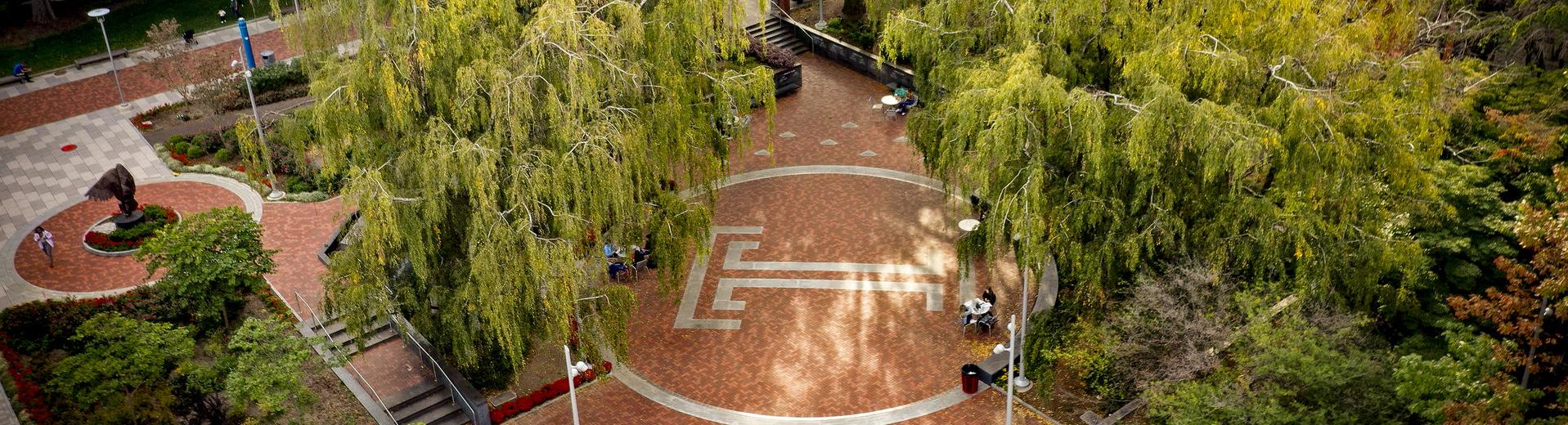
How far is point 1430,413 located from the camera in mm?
19891

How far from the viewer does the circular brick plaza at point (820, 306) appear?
2641 centimetres

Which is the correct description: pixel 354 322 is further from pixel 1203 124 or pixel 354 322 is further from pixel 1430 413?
pixel 1430 413

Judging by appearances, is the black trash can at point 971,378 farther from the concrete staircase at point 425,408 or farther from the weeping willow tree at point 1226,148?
the concrete staircase at point 425,408

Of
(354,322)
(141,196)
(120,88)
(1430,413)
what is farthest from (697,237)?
(120,88)

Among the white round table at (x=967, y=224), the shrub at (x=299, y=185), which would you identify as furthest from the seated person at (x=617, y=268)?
the shrub at (x=299, y=185)

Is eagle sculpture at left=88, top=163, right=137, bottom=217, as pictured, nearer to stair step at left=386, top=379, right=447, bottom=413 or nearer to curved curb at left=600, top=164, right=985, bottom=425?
stair step at left=386, top=379, right=447, bottom=413

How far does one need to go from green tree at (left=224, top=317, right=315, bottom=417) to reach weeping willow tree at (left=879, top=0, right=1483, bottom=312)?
44.8 feet

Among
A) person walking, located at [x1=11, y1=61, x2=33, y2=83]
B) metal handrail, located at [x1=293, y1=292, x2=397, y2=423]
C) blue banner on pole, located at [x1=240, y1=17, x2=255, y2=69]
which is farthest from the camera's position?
person walking, located at [x1=11, y1=61, x2=33, y2=83]

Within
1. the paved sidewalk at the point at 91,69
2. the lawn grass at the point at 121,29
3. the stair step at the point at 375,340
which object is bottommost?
the stair step at the point at 375,340

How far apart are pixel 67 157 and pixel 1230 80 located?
33.9 m

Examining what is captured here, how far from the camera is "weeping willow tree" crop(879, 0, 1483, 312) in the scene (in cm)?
2155

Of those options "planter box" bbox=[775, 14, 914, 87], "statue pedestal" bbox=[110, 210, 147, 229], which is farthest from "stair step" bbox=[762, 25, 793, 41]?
"statue pedestal" bbox=[110, 210, 147, 229]

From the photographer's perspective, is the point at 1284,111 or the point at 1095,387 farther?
the point at 1095,387

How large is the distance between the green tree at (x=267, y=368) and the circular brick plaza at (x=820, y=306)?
7.62 meters
